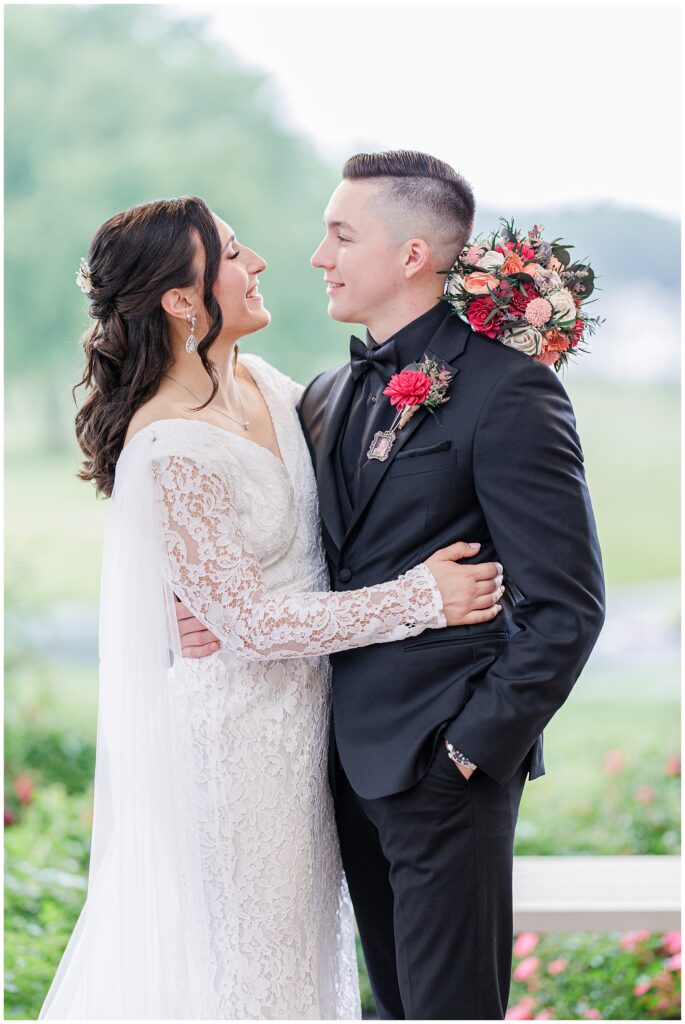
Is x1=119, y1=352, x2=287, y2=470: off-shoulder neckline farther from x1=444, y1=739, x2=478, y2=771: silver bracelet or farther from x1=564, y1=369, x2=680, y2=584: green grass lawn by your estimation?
x1=564, y1=369, x2=680, y2=584: green grass lawn

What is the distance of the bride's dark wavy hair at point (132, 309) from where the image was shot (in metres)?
2.52

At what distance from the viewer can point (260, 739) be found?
253 cm

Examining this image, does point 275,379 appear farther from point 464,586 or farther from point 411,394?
point 464,586

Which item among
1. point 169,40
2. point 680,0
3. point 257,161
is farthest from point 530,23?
point 169,40

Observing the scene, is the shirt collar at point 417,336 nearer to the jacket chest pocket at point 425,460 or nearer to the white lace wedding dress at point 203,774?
the jacket chest pocket at point 425,460

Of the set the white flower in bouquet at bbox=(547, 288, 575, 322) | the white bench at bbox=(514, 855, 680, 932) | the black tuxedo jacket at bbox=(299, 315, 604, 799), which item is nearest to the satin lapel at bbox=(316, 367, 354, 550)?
the black tuxedo jacket at bbox=(299, 315, 604, 799)

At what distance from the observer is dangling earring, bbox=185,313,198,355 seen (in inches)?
103

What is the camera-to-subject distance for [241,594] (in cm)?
241

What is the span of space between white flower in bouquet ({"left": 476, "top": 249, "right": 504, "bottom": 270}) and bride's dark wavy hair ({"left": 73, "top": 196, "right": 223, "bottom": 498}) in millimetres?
653

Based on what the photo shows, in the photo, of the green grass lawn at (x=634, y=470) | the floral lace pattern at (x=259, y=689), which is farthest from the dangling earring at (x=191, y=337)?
the green grass lawn at (x=634, y=470)

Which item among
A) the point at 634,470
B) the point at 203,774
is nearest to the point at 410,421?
the point at 203,774

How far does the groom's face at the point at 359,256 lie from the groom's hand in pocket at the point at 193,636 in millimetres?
837

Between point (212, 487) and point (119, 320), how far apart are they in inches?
20.3

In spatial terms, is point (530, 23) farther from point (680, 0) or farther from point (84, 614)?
point (84, 614)
